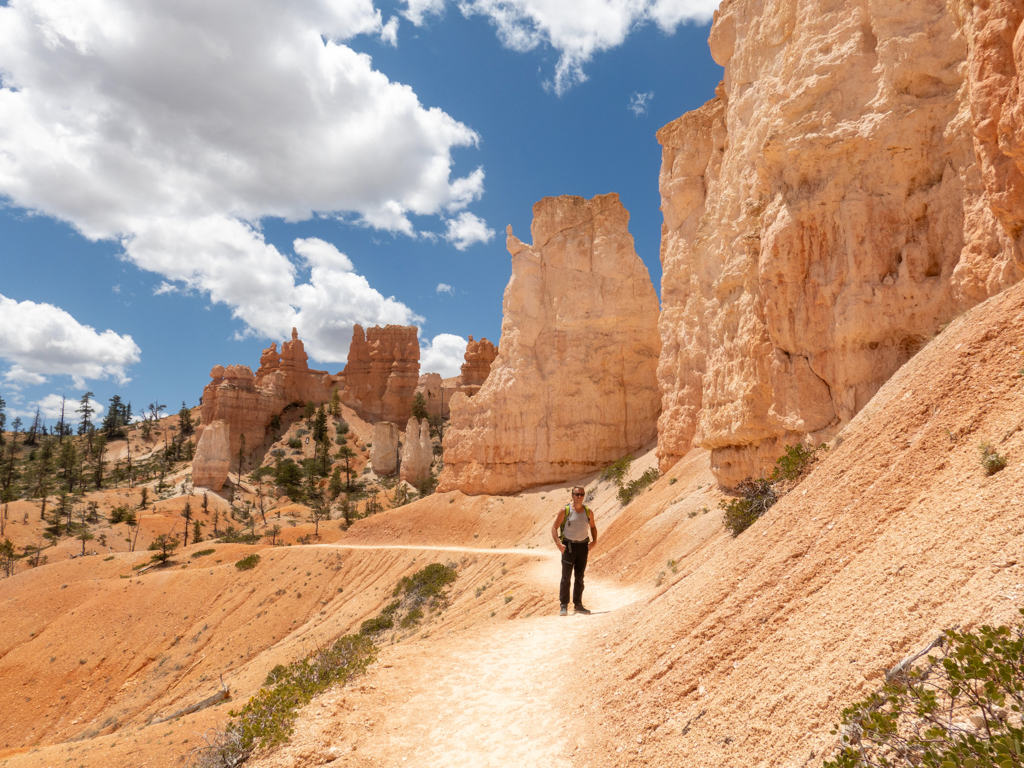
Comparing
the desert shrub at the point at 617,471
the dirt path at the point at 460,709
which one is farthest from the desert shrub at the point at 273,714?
the desert shrub at the point at 617,471

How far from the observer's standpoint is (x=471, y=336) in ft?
231

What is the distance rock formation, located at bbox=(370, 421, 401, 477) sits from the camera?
55156mm

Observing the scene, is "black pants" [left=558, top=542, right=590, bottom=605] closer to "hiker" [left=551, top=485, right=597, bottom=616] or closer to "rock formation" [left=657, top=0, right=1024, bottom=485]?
"hiker" [left=551, top=485, right=597, bottom=616]

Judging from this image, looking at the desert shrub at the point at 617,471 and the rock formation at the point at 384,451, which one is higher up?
A: the rock formation at the point at 384,451

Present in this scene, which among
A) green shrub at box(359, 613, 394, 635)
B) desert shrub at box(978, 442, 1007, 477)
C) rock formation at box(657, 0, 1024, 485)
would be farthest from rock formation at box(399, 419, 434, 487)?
desert shrub at box(978, 442, 1007, 477)

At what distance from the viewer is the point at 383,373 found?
73438mm

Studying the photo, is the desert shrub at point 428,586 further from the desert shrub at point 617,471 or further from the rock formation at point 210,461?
the rock formation at point 210,461

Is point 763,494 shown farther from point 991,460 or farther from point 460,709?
point 460,709

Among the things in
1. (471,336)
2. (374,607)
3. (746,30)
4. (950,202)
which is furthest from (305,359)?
(950,202)

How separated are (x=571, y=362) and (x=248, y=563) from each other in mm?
20646

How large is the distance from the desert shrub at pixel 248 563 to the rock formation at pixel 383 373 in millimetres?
39946

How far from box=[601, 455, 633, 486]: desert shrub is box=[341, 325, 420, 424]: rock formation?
43.5 m

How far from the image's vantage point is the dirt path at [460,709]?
4.66 metres

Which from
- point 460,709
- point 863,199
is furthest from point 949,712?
point 863,199
